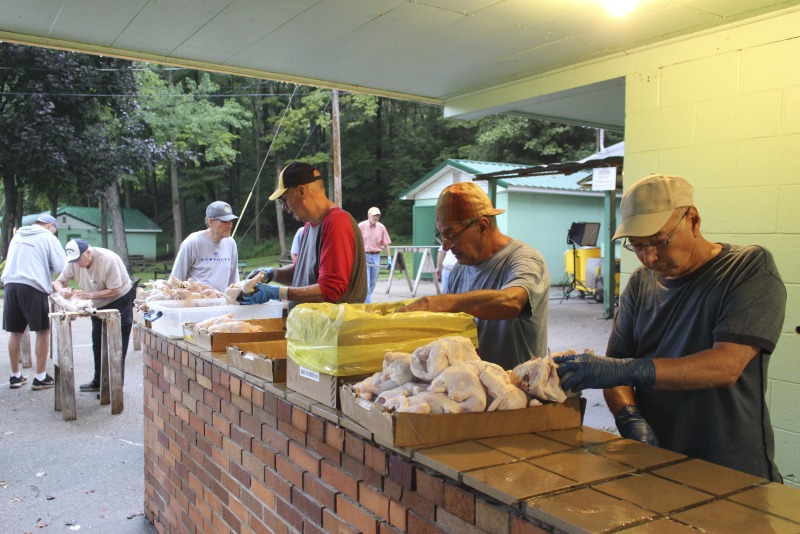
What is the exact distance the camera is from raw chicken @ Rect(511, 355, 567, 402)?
5.68ft

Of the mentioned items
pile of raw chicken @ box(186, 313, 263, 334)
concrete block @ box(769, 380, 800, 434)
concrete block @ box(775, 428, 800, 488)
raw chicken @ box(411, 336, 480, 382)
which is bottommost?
concrete block @ box(775, 428, 800, 488)

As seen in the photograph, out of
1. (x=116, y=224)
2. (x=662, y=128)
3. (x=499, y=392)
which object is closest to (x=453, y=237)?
(x=499, y=392)

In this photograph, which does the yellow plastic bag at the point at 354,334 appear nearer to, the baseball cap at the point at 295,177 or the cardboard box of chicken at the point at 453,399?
the cardboard box of chicken at the point at 453,399

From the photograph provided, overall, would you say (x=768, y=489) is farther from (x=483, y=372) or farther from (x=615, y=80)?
(x=615, y=80)

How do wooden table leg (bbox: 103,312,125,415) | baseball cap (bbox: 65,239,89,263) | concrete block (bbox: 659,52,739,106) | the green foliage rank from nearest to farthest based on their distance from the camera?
concrete block (bbox: 659,52,739,106)
wooden table leg (bbox: 103,312,125,415)
baseball cap (bbox: 65,239,89,263)
the green foliage

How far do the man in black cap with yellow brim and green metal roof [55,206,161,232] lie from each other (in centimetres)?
3708

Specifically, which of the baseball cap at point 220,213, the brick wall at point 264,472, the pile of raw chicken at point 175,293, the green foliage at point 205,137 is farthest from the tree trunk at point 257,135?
the brick wall at point 264,472

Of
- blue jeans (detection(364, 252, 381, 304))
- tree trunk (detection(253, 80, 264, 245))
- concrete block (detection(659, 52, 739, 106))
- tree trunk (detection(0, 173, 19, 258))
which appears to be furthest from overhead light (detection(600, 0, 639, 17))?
tree trunk (detection(253, 80, 264, 245))

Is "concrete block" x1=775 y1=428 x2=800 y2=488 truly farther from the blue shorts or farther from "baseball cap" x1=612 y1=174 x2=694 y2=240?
the blue shorts

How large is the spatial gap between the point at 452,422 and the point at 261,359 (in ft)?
3.54

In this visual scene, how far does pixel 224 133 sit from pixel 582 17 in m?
28.9

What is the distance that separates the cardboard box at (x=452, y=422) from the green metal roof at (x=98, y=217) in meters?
39.1

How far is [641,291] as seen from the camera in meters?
2.28

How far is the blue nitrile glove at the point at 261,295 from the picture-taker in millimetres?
3516
